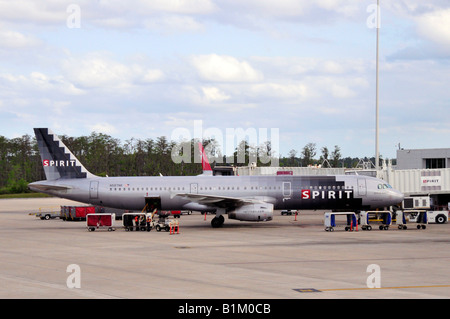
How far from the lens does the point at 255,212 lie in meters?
46.4

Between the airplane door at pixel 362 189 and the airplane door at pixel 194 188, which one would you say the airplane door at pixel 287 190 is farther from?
the airplane door at pixel 194 188

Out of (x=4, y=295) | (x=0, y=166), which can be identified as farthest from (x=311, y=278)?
(x=0, y=166)

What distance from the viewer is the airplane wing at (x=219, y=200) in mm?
46469

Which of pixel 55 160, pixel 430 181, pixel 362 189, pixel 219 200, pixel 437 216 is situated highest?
pixel 55 160

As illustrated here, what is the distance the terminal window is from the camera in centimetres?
7775

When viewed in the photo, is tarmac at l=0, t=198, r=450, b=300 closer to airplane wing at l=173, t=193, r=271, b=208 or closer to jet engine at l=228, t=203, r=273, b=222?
jet engine at l=228, t=203, r=273, b=222

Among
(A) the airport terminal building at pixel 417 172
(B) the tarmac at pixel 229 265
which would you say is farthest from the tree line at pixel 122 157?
(B) the tarmac at pixel 229 265

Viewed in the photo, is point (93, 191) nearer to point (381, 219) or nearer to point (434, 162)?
point (381, 219)

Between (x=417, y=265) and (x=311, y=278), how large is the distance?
6.07 m

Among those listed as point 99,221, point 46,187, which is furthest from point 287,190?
point 46,187

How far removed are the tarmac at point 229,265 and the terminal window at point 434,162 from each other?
3766 cm

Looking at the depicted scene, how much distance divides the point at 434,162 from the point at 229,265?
59.4 meters

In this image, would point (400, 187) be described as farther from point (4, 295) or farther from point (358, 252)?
point (4, 295)
